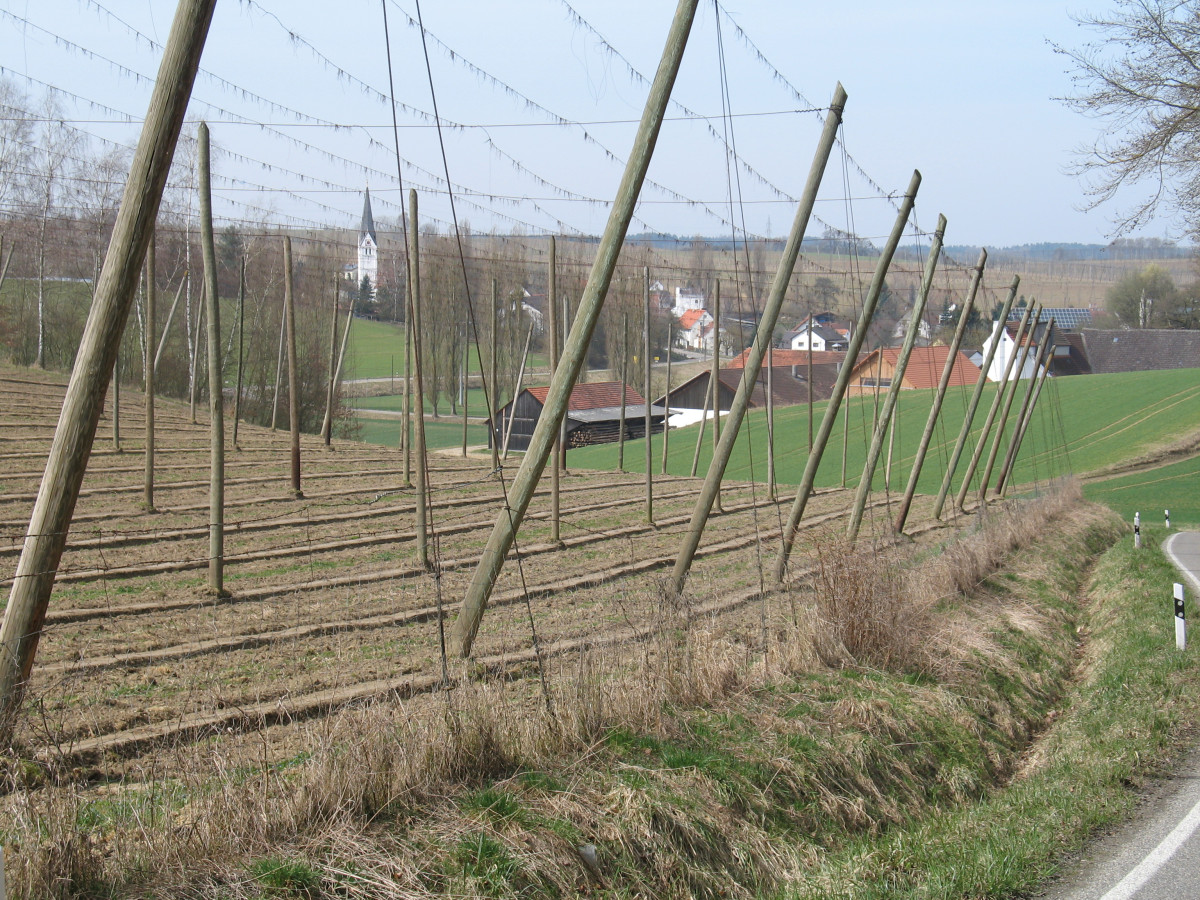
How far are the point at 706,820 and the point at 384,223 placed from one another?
17026 mm

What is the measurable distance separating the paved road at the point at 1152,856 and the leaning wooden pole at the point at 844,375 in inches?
226

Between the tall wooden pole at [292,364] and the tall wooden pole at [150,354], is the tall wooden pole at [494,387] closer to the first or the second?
the tall wooden pole at [292,364]

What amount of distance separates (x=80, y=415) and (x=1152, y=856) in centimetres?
599

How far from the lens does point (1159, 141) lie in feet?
60.2

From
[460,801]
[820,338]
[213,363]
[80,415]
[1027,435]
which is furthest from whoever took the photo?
[820,338]

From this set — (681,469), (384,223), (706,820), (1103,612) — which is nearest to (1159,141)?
(1103,612)

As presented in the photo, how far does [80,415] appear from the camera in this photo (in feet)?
15.3

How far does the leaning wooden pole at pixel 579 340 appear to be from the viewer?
726 cm

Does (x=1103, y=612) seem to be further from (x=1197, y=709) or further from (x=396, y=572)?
(x=396, y=572)

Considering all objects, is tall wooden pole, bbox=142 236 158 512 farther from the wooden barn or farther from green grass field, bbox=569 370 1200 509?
the wooden barn

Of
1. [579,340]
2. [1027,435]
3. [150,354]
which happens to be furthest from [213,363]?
[1027,435]

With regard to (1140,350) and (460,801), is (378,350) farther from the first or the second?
(460,801)

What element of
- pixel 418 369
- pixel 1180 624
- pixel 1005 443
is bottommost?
pixel 1005 443

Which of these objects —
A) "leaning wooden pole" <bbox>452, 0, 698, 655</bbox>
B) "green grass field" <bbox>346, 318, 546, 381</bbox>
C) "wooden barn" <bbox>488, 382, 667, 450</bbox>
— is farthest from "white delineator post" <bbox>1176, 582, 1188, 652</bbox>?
"green grass field" <bbox>346, 318, 546, 381</bbox>
